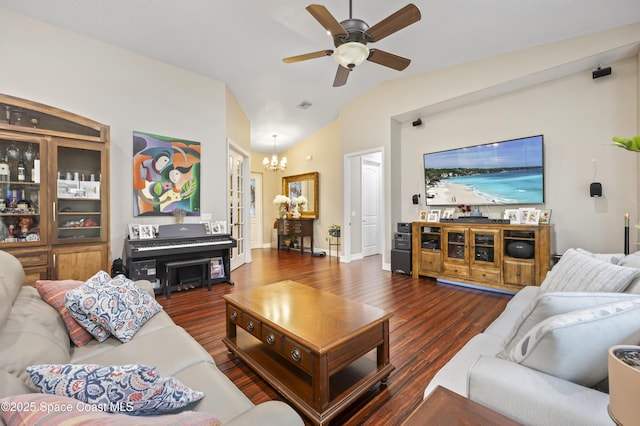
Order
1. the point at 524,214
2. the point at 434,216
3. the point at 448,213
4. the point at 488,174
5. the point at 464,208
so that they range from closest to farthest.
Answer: the point at 524,214, the point at 488,174, the point at 464,208, the point at 448,213, the point at 434,216

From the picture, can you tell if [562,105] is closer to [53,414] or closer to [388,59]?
[388,59]

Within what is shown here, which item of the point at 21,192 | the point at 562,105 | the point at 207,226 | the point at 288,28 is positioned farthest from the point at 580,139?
the point at 21,192

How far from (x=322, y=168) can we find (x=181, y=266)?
4.35m

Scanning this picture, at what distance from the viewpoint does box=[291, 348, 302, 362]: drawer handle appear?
1.55 m

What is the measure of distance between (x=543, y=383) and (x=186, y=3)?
4.03 meters

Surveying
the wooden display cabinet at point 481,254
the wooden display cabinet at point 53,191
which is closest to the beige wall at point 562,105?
the wooden display cabinet at point 481,254

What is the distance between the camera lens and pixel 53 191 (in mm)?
2953

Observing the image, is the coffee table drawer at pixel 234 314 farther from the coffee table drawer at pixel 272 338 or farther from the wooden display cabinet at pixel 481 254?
the wooden display cabinet at pixel 481 254

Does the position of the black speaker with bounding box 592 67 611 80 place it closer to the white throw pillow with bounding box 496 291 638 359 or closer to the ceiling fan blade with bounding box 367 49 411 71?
the ceiling fan blade with bounding box 367 49 411 71

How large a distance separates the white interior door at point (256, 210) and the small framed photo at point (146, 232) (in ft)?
14.3

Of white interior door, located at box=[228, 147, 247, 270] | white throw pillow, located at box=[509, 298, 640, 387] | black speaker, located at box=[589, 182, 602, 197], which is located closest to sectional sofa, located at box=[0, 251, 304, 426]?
white throw pillow, located at box=[509, 298, 640, 387]

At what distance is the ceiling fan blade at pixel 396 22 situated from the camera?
214 cm

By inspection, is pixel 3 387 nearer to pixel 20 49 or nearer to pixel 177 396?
pixel 177 396

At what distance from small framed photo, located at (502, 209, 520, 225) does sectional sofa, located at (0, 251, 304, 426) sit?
13.6 ft
